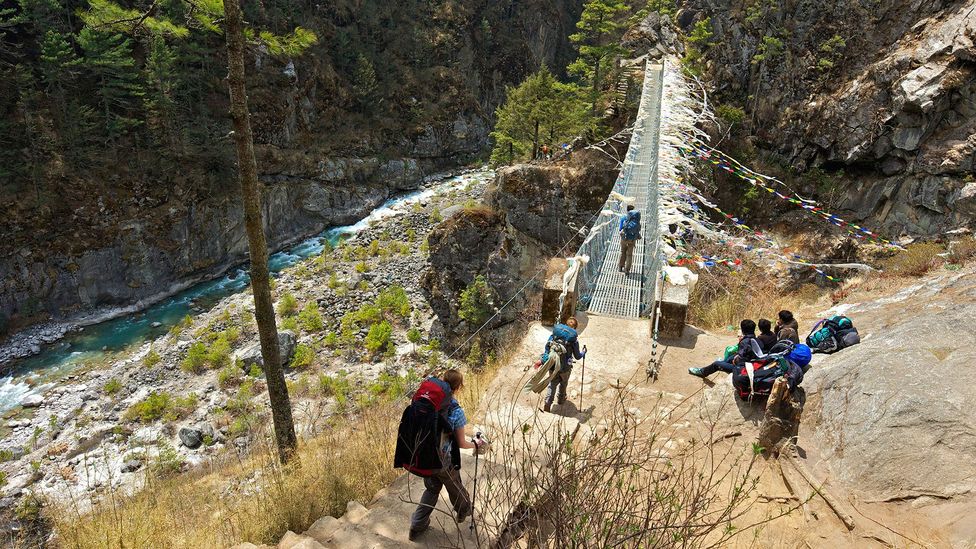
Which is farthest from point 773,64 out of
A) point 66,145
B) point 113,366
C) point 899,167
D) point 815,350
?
point 66,145

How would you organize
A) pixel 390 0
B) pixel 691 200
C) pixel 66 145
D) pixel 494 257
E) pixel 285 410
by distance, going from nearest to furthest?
pixel 285 410
pixel 691 200
pixel 494 257
pixel 66 145
pixel 390 0

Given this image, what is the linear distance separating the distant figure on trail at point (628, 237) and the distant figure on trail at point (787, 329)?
315 centimetres

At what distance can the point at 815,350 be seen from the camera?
5.61 meters

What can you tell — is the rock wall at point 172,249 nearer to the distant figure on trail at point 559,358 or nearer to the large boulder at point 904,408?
the distant figure on trail at point 559,358

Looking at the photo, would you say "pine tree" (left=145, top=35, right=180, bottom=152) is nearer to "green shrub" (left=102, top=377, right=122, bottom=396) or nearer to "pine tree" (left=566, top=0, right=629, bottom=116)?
"green shrub" (left=102, top=377, right=122, bottom=396)

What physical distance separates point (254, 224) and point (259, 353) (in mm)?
12354

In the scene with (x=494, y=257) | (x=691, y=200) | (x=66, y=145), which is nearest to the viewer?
(x=691, y=200)

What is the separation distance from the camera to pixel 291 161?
28562 millimetres

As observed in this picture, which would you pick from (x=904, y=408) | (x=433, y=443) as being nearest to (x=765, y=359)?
(x=904, y=408)

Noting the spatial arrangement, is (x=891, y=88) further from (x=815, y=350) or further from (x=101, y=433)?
(x=101, y=433)

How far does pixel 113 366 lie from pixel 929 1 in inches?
1147

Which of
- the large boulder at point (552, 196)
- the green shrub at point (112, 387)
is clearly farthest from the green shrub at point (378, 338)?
the green shrub at point (112, 387)

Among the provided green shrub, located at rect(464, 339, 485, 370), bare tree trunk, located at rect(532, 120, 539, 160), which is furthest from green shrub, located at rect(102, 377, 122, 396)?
bare tree trunk, located at rect(532, 120, 539, 160)

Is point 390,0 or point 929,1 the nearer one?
point 929,1
